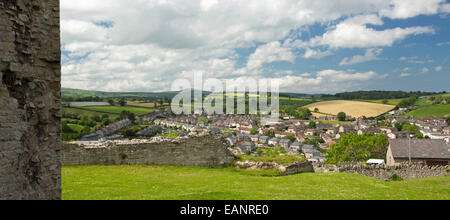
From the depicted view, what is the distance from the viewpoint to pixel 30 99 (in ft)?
17.0

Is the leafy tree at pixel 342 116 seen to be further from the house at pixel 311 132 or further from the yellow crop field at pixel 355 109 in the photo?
the house at pixel 311 132

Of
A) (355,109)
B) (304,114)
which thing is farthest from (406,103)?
(304,114)

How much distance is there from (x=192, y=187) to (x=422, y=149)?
1334 inches

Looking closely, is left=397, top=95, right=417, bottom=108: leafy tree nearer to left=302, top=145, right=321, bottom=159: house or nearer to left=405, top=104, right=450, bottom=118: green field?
left=405, top=104, right=450, bottom=118: green field

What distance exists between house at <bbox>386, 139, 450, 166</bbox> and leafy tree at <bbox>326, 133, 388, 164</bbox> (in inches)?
244

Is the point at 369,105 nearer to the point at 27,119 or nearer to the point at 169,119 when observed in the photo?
the point at 169,119

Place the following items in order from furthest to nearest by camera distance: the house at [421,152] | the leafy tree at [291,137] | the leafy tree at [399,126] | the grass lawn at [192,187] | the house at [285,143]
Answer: the leafy tree at [291,137] → the leafy tree at [399,126] → the house at [285,143] → the house at [421,152] → the grass lawn at [192,187]

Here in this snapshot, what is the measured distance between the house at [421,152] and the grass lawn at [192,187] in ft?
74.2

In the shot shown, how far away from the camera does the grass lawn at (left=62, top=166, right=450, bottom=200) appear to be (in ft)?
30.8

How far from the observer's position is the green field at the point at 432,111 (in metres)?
118

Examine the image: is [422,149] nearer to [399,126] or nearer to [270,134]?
[399,126]

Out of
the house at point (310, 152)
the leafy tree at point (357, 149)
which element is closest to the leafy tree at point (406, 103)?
the house at point (310, 152)

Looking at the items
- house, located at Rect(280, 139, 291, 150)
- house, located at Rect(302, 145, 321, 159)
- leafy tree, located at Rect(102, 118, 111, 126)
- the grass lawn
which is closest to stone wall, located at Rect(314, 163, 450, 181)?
the grass lawn
